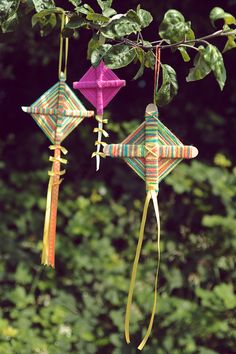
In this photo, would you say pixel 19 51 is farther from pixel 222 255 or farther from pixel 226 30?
pixel 226 30

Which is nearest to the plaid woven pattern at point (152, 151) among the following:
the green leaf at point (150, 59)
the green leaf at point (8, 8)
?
the green leaf at point (150, 59)

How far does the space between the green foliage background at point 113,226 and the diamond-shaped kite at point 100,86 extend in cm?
105

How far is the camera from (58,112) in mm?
1353

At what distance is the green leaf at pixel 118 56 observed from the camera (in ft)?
3.55

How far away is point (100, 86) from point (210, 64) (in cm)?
31

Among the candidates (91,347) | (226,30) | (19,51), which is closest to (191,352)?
(91,347)

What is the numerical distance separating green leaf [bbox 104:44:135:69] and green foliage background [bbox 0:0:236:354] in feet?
4.08

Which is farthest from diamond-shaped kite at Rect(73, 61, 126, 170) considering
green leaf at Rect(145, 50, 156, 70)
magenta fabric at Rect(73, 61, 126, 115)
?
green leaf at Rect(145, 50, 156, 70)

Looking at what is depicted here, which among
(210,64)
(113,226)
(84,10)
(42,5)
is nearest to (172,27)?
(210,64)

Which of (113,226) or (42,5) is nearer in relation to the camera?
(42,5)

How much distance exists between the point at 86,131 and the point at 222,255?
40.4 inches

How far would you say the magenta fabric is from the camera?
127 centimetres

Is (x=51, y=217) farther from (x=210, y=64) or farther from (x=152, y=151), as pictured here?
(x=210, y=64)

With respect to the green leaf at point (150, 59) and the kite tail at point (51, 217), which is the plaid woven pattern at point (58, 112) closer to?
the kite tail at point (51, 217)
